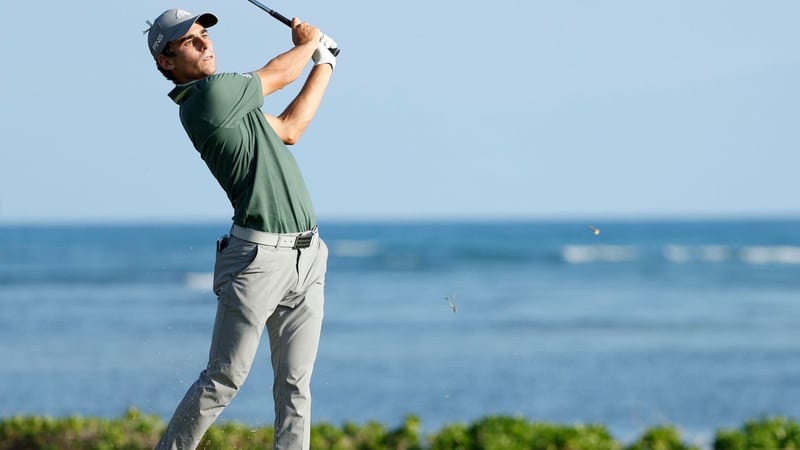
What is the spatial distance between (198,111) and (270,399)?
8.43m

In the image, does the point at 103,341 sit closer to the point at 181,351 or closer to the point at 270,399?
the point at 181,351

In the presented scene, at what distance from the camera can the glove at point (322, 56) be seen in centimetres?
457

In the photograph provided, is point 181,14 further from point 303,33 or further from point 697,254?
point 697,254

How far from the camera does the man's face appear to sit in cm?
430

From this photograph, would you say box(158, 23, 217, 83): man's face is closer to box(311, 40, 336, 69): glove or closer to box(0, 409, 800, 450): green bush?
box(311, 40, 336, 69): glove

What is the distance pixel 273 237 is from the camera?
4.34 m

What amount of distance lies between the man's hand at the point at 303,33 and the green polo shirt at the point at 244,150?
32cm

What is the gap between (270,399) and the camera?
12.3 metres

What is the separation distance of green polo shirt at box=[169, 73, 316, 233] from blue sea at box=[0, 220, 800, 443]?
4.64 ft

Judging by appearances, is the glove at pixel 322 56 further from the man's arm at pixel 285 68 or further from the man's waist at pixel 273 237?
the man's waist at pixel 273 237

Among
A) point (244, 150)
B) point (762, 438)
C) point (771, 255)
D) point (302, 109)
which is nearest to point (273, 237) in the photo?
point (244, 150)

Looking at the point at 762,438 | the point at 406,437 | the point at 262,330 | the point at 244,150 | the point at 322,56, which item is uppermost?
the point at 322,56

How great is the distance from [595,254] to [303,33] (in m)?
51.5

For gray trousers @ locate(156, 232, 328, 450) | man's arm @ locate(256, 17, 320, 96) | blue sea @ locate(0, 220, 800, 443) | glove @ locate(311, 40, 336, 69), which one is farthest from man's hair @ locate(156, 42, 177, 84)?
blue sea @ locate(0, 220, 800, 443)
